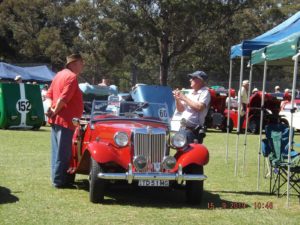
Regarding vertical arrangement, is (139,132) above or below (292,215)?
above

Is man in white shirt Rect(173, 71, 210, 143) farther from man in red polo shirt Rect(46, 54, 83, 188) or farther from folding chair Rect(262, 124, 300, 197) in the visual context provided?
man in red polo shirt Rect(46, 54, 83, 188)

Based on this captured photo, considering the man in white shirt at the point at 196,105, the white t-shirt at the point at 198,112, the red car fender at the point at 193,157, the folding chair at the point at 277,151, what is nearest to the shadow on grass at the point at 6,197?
the red car fender at the point at 193,157

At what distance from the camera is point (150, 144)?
25.1ft

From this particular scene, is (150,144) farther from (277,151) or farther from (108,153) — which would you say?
(277,151)

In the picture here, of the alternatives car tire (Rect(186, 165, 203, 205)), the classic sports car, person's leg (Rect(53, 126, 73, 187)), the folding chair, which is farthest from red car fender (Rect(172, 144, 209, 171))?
person's leg (Rect(53, 126, 73, 187))

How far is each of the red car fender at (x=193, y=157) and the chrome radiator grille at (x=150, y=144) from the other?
234 mm

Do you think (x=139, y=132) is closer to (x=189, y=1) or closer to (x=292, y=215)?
(x=292, y=215)

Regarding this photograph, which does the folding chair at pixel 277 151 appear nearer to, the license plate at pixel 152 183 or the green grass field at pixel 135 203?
the green grass field at pixel 135 203

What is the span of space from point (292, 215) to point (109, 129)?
8.38 feet

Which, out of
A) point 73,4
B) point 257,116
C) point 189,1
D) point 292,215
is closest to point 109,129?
point 292,215

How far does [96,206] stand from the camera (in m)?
7.35

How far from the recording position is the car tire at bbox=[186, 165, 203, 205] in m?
7.61

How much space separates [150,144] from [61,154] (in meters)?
1.58

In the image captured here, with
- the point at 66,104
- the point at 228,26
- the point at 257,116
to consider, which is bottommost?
the point at 257,116
